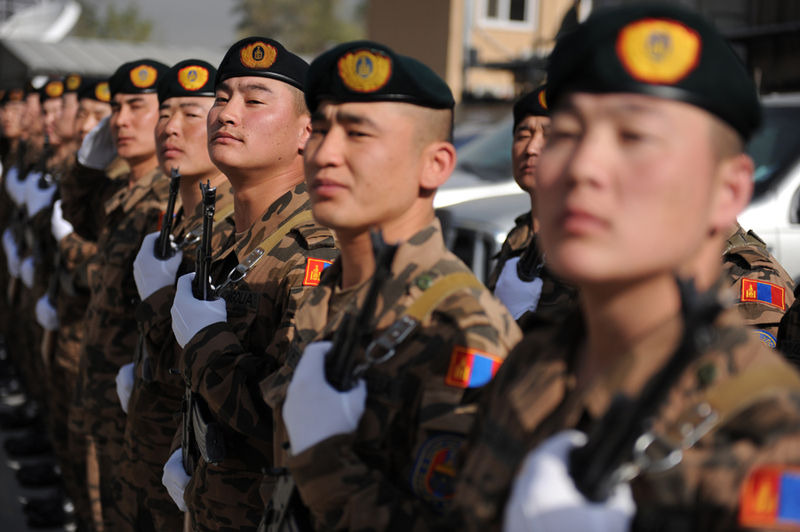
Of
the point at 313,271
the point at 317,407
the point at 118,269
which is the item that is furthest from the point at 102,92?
the point at 317,407

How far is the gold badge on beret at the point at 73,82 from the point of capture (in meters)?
6.80

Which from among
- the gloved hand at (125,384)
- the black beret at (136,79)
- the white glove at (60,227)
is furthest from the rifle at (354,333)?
the white glove at (60,227)

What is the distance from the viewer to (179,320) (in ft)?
9.35

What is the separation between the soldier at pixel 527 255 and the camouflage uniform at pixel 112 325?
1.55 m

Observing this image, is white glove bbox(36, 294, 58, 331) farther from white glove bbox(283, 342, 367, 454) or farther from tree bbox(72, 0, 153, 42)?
tree bbox(72, 0, 153, 42)

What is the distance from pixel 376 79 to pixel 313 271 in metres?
0.77

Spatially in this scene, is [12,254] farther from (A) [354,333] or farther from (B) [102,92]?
(A) [354,333]

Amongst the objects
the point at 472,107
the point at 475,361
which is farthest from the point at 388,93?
the point at 472,107

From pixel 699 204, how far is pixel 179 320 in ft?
6.15

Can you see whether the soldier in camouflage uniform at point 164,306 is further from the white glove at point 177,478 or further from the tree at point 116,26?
the tree at point 116,26

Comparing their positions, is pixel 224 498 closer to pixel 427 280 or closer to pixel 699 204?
pixel 427 280

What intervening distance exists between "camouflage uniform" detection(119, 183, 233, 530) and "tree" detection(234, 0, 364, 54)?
199 ft

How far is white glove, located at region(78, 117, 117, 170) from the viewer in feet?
16.9

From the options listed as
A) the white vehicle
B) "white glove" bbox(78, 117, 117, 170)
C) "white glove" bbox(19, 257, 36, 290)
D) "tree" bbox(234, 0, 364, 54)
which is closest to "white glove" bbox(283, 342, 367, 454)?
"white glove" bbox(78, 117, 117, 170)
